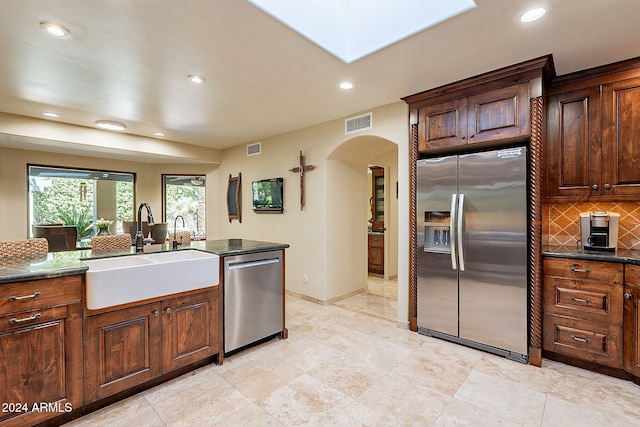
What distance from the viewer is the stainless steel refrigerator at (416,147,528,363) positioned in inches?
104

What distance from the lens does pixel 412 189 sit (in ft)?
10.8

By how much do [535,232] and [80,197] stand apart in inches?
280

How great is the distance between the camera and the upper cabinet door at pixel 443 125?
9.73ft

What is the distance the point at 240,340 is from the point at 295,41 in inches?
99.7

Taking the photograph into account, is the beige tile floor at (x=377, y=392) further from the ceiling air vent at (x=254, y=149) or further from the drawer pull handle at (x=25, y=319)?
the ceiling air vent at (x=254, y=149)

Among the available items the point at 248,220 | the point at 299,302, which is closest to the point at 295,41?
the point at 299,302

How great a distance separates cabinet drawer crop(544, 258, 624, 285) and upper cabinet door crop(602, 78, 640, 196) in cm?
66

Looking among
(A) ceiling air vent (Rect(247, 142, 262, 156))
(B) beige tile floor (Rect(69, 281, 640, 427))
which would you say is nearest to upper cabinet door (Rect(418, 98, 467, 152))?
(B) beige tile floor (Rect(69, 281, 640, 427))

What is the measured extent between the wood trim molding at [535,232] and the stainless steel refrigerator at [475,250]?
58 millimetres

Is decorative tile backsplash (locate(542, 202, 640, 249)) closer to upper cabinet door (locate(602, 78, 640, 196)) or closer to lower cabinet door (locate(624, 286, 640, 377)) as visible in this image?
upper cabinet door (locate(602, 78, 640, 196))

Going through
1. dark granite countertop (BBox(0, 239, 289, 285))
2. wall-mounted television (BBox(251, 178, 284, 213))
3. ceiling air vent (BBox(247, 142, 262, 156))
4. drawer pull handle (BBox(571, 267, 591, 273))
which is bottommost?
drawer pull handle (BBox(571, 267, 591, 273))

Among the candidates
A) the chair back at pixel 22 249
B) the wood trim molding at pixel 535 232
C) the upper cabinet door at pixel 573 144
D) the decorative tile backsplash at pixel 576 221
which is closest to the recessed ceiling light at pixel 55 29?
the chair back at pixel 22 249

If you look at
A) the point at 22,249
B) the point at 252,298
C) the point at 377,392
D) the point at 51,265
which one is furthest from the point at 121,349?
the point at 377,392

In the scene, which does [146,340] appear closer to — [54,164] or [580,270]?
[580,270]
